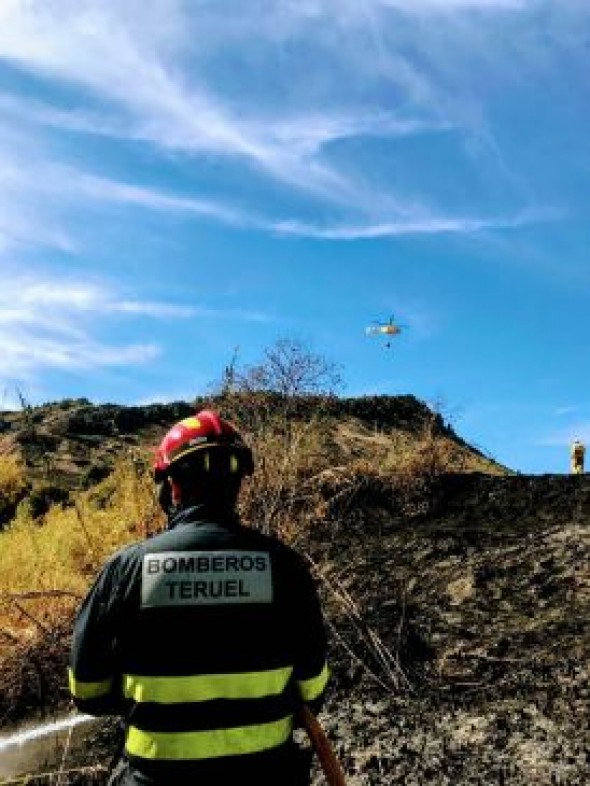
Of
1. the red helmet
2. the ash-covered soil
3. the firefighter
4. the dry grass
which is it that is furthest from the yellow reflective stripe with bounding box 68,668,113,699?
the dry grass

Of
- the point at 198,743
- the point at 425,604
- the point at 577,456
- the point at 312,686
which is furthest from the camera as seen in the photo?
the point at 577,456

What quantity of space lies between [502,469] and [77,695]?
13537mm

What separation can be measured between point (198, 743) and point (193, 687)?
0.17 meters

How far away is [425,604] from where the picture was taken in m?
8.47

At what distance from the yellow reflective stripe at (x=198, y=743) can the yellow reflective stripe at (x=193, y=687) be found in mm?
101

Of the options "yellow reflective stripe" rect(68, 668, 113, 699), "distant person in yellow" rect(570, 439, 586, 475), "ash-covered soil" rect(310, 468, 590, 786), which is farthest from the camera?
"distant person in yellow" rect(570, 439, 586, 475)

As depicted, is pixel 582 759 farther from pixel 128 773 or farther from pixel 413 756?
pixel 128 773

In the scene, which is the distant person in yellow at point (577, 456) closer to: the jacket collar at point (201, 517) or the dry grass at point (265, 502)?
the dry grass at point (265, 502)

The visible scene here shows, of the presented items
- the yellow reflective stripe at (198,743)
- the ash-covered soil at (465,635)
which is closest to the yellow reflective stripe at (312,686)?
the yellow reflective stripe at (198,743)

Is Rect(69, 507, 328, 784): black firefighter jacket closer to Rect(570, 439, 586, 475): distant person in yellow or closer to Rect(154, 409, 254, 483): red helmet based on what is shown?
Rect(154, 409, 254, 483): red helmet

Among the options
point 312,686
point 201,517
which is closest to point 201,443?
point 201,517

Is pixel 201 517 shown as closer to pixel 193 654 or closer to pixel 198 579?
pixel 198 579

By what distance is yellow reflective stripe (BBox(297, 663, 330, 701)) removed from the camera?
11.6ft

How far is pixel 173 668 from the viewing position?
3211mm
